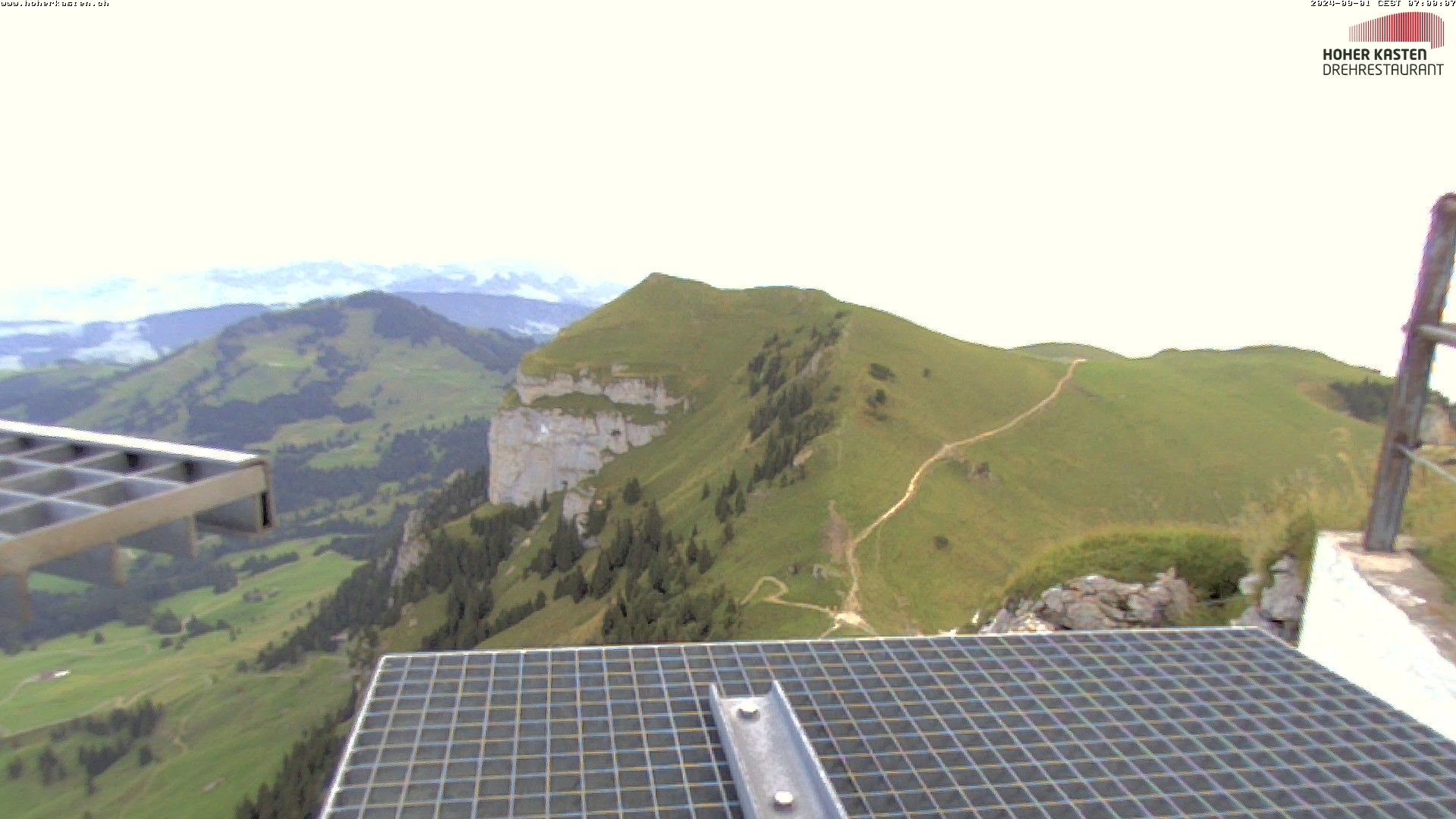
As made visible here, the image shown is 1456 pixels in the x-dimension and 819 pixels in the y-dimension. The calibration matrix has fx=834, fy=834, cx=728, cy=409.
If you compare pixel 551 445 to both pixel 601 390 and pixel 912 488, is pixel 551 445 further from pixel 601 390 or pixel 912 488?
pixel 912 488

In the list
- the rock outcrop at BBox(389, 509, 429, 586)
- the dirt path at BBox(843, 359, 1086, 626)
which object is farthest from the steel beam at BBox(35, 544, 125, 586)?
the rock outcrop at BBox(389, 509, 429, 586)

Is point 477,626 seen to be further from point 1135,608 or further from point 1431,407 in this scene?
point 1431,407

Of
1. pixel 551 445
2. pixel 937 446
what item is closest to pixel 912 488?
pixel 937 446

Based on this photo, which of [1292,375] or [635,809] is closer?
[635,809]

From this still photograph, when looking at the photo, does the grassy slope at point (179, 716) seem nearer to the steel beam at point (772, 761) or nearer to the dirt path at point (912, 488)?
the dirt path at point (912, 488)

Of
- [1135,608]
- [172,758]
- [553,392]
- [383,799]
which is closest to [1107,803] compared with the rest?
[383,799]

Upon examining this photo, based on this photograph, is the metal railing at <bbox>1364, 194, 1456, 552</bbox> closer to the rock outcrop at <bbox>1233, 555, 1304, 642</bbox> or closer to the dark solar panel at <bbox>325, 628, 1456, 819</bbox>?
the rock outcrop at <bbox>1233, 555, 1304, 642</bbox>
